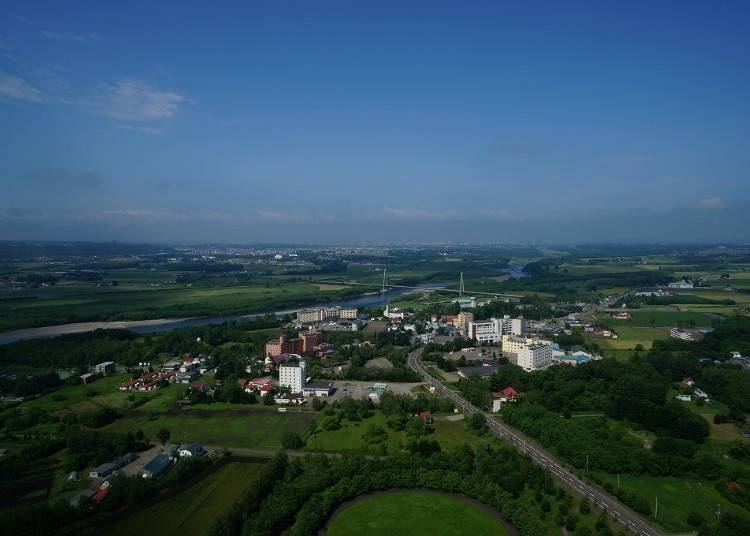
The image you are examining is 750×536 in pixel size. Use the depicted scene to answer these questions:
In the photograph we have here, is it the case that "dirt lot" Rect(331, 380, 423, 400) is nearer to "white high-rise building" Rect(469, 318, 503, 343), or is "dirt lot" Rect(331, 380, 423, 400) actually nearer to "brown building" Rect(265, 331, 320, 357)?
"brown building" Rect(265, 331, 320, 357)

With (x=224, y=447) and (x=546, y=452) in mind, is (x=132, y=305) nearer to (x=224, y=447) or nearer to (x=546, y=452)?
(x=224, y=447)

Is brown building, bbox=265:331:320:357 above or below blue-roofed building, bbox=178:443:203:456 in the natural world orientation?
above

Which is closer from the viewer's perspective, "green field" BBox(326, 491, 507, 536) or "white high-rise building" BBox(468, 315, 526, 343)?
"green field" BBox(326, 491, 507, 536)

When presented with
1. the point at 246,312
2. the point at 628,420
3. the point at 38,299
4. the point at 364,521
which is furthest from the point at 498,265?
the point at 364,521

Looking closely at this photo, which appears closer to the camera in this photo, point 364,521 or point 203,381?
point 364,521

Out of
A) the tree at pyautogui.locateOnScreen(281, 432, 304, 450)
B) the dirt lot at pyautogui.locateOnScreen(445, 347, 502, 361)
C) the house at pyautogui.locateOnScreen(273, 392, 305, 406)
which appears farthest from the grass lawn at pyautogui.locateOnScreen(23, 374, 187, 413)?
the dirt lot at pyautogui.locateOnScreen(445, 347, 502, 361)

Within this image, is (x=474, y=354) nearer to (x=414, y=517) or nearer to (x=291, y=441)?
(x=291, y=441)
